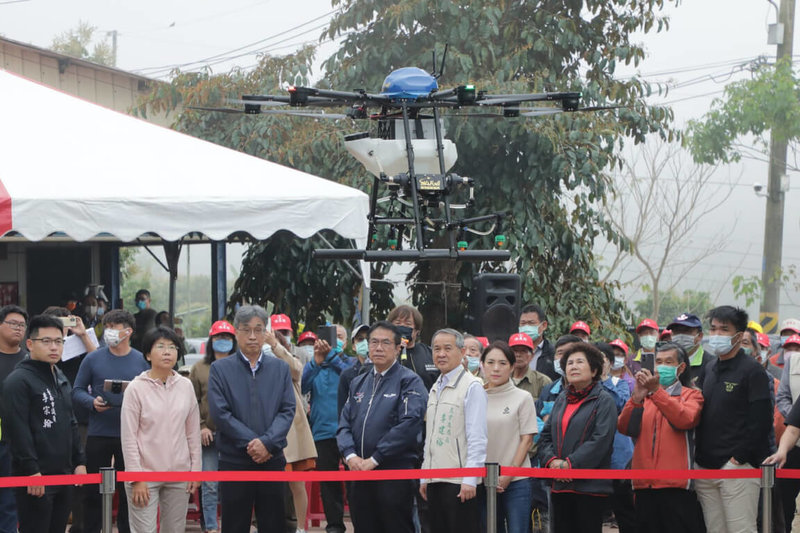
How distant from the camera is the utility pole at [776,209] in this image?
21.5 meters

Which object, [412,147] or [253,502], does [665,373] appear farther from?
[253,502]

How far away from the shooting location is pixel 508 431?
24.0 ft

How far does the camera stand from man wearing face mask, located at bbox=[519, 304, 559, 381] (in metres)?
9.25

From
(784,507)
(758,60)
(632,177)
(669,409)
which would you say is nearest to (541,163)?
(784,507)

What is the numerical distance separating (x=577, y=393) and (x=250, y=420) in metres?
2.27

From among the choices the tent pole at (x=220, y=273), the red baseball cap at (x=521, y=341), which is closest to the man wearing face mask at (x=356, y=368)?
the red baseball cap at (x=521, y=341)

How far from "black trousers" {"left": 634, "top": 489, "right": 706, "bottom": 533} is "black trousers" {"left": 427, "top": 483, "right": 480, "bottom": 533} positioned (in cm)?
115

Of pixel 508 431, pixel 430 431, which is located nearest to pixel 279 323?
pixel 430 431

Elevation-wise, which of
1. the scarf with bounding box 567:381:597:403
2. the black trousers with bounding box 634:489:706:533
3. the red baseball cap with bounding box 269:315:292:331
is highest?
the red baseball cap with bounding box 269:315:292:331

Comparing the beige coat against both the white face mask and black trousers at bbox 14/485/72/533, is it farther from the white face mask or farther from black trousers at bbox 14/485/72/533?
black trousers at bbox 14/485/72/533

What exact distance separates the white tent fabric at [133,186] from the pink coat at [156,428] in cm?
235

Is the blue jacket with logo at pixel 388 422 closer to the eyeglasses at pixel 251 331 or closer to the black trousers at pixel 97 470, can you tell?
the eyeglasses at pixel 251 331

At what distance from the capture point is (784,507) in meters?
8.69

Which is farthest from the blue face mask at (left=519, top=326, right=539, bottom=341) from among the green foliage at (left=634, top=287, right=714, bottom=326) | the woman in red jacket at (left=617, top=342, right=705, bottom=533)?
the green foliage at (left=634, top=287, right=714, bottom=326)
